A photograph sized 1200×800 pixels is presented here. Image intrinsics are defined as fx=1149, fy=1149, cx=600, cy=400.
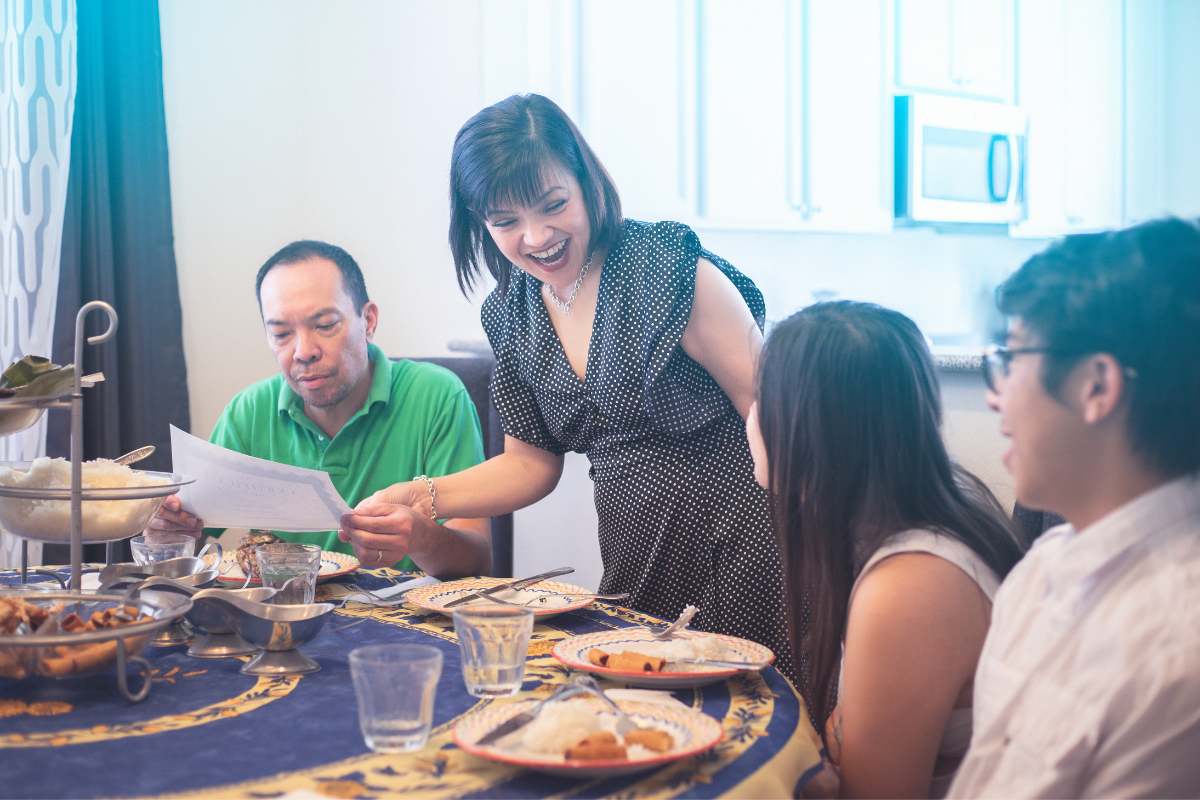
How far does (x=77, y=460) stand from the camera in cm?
129

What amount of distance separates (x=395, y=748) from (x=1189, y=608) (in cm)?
64

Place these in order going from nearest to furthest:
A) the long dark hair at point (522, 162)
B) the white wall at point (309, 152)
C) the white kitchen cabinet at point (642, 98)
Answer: the long dark hair at point (522, 162), the white wall at point (309, 152), the white kitchen cabinet at point (642, 98)

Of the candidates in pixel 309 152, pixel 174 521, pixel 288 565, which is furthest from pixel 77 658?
pixel 309 152

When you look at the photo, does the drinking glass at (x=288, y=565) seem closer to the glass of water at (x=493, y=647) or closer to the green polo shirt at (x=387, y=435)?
the glass of water at (x=493, y=647)

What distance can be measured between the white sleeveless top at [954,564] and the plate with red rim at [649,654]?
0.14 m

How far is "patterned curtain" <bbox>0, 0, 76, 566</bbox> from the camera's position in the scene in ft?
9.34

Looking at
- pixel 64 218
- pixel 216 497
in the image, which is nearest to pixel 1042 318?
pixel 216 497

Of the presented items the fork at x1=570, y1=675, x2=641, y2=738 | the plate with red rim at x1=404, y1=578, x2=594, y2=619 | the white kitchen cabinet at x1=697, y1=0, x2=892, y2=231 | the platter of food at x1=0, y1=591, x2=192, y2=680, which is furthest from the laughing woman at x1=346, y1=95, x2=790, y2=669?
the white kitchen cabinet at x1=697, y1=0, x2=892, y2=231

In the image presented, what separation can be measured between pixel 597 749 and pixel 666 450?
1037 mm

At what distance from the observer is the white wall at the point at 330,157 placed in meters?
3.23

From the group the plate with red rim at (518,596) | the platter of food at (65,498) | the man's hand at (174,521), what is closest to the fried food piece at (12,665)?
the platter of food at (65,498)

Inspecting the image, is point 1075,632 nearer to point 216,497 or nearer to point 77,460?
point 77,460

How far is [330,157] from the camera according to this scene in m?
3.40

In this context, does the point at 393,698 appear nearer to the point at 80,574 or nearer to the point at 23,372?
the point at 80,574
